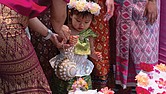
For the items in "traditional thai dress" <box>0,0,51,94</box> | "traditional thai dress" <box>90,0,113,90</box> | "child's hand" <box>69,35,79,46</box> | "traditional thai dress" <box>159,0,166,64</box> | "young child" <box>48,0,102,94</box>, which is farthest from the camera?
"traditional thai dress" <box>159,0,166,64</box>

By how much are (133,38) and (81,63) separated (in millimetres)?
442

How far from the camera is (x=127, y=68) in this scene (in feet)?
9.46

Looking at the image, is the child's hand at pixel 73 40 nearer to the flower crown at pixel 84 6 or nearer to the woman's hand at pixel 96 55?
the flower crown at pixel 84 6

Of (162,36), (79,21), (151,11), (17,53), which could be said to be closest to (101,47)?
(79,21)

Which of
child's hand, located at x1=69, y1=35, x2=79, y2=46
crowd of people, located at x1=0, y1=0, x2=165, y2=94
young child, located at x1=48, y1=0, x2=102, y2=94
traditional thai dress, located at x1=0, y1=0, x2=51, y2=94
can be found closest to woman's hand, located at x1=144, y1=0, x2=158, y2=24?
crowd of people, located at x1=0, y1=0, x2=165, y2=94

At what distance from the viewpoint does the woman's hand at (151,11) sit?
9.01 feet

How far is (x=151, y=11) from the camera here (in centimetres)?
275

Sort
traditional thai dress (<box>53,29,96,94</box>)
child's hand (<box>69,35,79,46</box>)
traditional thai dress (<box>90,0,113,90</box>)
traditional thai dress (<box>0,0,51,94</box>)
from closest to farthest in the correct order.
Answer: traditional thai dress (<box>0,0,51,94</box>) → child's hand (<box>69,35,79,46</box>) → traditional thai dress (<box>53,29,96,94</box>) → traditional thai dress (<box>90,0,113,90</box>)

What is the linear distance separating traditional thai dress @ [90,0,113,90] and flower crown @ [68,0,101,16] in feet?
0.56

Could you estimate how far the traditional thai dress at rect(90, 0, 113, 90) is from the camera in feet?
9.00

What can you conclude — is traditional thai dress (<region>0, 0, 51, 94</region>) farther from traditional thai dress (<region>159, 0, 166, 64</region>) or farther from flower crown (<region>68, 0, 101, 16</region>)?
traditional thai dress (<region>159, 0, 166, 64</region>)

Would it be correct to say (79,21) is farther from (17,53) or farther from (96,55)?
(17,53)

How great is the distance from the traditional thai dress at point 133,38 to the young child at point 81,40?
23 centimetres

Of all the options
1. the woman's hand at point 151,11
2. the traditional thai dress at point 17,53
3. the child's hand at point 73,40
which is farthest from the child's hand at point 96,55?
the traditional thai dress at point 17,53
